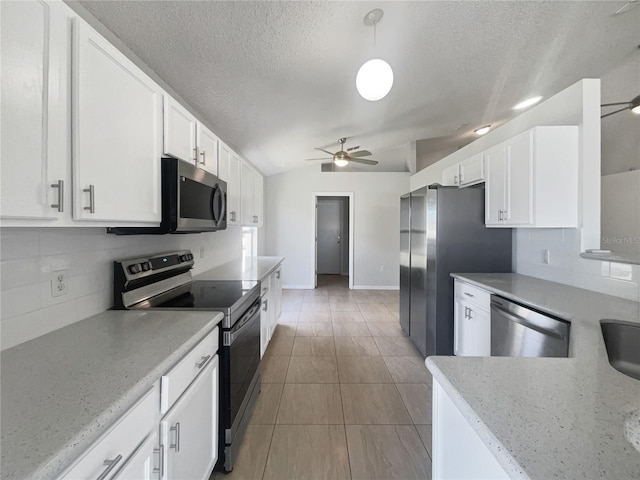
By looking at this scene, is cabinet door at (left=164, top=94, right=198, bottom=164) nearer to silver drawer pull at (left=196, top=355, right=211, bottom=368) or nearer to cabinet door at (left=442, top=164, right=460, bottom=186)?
silver drawer pull at (left=196, top=355, right=211, bottom=368)

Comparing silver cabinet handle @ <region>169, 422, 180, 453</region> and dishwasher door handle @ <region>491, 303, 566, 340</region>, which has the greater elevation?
dishwasher door handle @ <region>491, 303, 566, 340</region>

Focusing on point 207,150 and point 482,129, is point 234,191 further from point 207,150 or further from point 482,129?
point 482,129

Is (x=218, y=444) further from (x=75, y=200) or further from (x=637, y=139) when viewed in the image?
(x=637, y=139)

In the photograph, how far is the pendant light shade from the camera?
1.71 m

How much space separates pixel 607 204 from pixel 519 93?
1.89m

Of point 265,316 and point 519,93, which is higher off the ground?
point 519,93

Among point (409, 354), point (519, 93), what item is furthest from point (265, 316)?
point (519, 93)

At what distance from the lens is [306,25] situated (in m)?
1.74

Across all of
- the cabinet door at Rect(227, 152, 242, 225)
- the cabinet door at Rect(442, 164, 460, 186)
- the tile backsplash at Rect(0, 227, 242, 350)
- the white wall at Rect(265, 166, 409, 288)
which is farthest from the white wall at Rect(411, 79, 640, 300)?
the white wall at Rect(265, 166, 409, 288)

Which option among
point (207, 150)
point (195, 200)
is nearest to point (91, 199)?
point (195, 200)

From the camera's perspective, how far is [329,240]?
26.5 ft

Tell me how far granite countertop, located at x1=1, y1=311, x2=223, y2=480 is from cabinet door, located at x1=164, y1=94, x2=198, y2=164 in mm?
930

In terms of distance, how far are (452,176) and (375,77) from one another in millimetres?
1942

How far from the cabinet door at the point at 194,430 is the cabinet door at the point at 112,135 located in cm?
79
